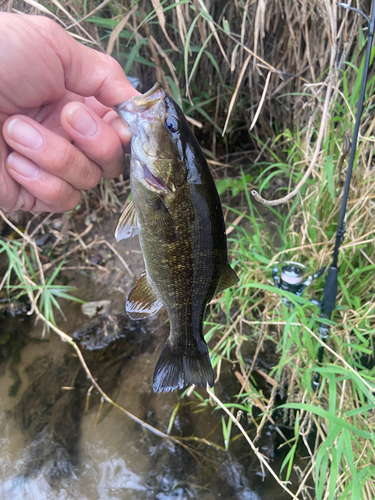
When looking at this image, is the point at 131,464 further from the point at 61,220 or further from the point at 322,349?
the point at 61,220

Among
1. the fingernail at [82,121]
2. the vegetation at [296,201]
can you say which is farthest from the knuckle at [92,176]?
the vegetation at [296,201]

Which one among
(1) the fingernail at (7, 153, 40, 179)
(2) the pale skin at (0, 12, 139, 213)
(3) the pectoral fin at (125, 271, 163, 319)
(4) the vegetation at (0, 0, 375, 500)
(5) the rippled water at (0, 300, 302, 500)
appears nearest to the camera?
(2) the pale skin at (0, 12, 139, 213)

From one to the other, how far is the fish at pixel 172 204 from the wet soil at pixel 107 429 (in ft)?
3.85

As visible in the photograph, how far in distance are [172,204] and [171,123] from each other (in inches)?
12.2

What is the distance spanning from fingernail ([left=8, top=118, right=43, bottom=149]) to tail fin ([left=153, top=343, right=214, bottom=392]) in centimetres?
102

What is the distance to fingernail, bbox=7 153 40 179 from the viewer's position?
129 centimetres

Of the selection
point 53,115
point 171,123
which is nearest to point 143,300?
point 171,123

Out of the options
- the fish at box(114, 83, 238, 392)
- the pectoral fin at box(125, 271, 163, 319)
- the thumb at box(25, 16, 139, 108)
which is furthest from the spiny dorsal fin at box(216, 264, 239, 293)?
the thumb at box(25, 16, 139, 108)

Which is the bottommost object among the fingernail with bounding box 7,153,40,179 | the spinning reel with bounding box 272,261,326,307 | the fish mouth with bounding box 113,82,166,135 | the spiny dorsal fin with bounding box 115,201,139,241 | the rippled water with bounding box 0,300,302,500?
the rippled water with bounding box 0,300,302,500

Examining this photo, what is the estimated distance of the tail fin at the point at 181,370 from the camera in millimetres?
1402

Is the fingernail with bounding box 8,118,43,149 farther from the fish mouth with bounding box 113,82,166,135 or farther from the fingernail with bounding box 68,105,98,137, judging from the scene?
the fish mouth with bounding box 113,82,166,135

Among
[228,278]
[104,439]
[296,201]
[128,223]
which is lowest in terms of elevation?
[104,439]

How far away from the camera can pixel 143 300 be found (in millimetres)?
1424

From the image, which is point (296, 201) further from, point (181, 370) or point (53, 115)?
point (53, 115)
